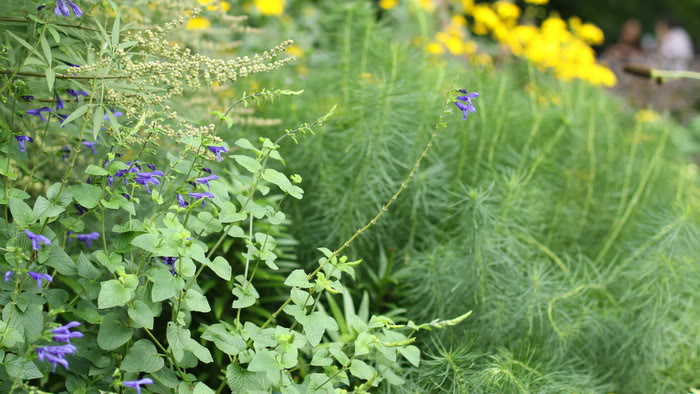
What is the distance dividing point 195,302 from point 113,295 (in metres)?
0.20

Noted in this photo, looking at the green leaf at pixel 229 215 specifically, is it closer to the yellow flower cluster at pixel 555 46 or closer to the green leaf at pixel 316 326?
the green leaf at pixel 316 326

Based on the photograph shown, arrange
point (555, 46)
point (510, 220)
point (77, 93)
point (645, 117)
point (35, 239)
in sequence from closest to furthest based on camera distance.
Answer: point (35, 239)
point (77, 93)
point (510, 220)
point (645, 117)
point (555, 46)

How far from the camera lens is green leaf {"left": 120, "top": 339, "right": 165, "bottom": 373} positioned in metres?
1.52

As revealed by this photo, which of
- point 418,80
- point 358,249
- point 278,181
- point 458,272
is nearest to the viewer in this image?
point 278,181

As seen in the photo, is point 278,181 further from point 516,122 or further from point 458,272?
point 516,122

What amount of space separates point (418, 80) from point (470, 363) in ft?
4.07

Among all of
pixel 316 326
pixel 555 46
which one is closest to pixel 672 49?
pixel 555 46

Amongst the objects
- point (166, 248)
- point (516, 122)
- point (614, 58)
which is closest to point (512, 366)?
point (166, 248)

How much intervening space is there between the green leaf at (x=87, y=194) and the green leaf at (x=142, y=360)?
0.32 meters

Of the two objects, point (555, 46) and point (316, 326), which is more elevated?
point (316, 326)

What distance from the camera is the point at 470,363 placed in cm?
199

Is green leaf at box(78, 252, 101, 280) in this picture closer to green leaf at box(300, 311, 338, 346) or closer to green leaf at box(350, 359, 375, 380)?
green leaf at box(300, 311, 338, 346)

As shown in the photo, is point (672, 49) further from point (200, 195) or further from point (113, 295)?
point (113, 295)

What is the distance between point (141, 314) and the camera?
1492mm
